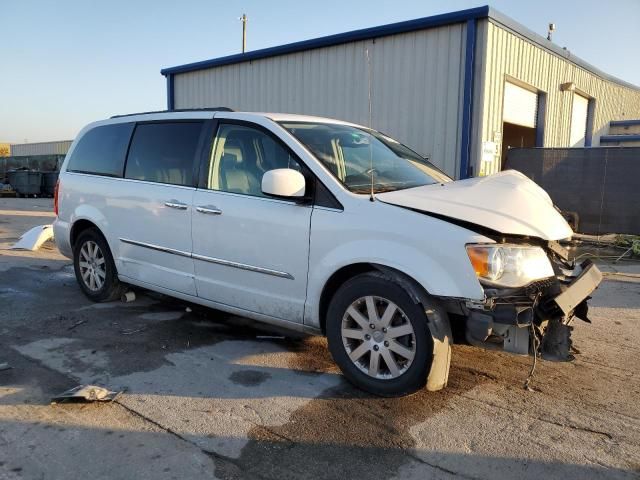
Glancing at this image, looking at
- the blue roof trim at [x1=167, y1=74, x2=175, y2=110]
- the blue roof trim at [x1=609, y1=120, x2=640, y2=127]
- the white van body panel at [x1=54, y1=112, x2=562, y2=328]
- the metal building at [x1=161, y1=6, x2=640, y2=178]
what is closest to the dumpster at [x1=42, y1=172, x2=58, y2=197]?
the blue roof trim at [x1=167, y1=74, x2=175, y2=110]

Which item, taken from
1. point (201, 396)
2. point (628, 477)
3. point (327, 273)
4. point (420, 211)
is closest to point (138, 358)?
point (201, 396)

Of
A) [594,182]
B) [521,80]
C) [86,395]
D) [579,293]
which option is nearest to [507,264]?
[579,293]

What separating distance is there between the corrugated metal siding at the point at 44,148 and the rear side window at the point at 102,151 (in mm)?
41887

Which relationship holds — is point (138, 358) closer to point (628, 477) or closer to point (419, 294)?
point (419, 294)

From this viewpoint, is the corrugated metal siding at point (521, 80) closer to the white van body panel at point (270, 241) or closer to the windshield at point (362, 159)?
the windshield at point (362, 159)

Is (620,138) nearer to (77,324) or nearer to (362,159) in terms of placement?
(362,159)

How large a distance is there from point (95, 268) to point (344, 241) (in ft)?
10.6

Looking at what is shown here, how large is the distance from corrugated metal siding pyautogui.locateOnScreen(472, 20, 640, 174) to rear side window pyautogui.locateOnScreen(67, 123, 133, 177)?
750cm

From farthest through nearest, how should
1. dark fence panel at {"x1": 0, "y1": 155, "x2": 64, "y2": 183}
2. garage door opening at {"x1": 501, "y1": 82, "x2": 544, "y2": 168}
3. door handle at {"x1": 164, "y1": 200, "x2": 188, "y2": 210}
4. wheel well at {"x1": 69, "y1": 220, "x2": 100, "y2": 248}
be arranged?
dark fence panel at {"x1": 0, "y1": 155, "x2": 64, "y2": 183}, garage door opening at {"x1": 501, "y1": 82, "x2": 544, "y2": 168}, wheel well at {"x1": 69, "y1": 220, "x2": 100, "y2": 248}, door handle at {"x1": 164, "y1": 200, "x2": 188, "y2": 210}

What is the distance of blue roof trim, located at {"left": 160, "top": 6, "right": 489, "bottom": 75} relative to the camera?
34.4 feet

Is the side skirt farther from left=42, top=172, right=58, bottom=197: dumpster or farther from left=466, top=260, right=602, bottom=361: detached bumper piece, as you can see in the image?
left=42, top=172, right=58, bottom=197: dumpster

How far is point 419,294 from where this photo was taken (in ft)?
10.8

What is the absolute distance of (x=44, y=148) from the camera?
50750 millimetres

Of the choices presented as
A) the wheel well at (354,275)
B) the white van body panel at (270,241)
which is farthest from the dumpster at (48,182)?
the wheel well at (354,275)
